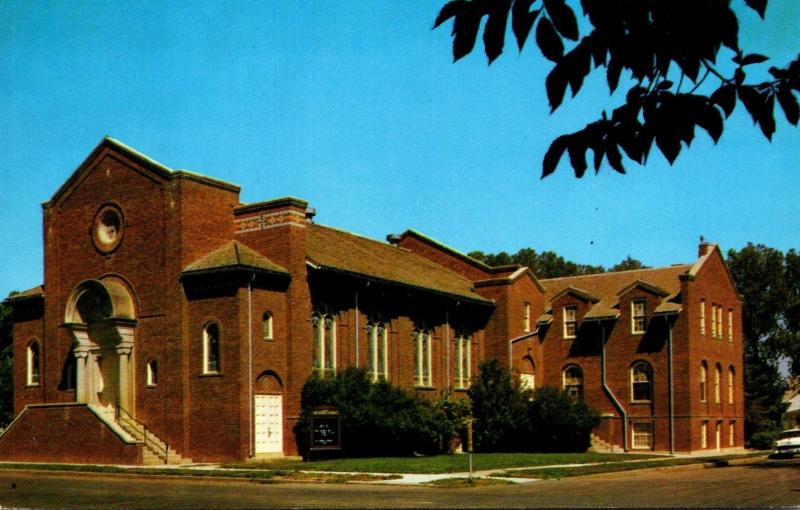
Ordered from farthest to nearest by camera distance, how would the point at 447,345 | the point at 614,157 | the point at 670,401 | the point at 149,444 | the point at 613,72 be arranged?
the point at 447,345 < the point at 670,401 < the point at 149,444 < the point at 614,157 < the point at 613,72

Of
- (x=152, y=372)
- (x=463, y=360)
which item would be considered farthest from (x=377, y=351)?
(x=152, y=372)

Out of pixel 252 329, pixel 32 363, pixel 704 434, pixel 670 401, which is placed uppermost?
pixel 252 329

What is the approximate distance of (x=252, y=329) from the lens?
3641 centimetres

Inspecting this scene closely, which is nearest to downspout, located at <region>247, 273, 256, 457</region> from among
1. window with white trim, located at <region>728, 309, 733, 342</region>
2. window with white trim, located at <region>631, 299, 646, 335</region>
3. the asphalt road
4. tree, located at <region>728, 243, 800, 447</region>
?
the asphalt road

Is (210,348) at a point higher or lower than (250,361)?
higher

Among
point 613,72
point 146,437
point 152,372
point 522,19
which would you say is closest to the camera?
point 522,19

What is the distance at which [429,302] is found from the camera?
154 feet

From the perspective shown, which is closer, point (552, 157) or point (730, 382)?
point (552, 157)

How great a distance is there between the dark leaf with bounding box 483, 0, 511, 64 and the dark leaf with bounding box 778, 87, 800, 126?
131cm

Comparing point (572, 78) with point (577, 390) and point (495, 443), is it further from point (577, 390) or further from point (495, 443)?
point (577, 390)

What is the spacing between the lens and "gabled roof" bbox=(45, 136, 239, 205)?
38.1 metres

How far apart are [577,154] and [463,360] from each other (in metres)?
45.8

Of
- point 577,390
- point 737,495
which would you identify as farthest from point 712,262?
point 737,495

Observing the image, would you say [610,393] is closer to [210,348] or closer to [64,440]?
[210,348]
